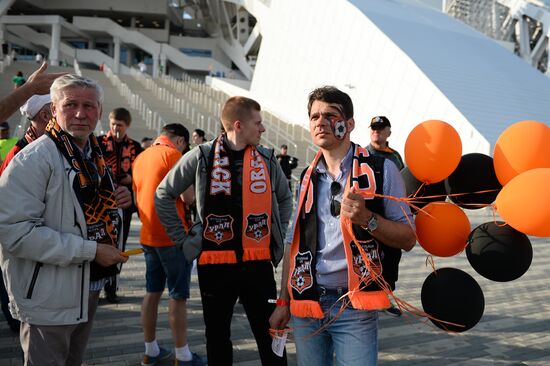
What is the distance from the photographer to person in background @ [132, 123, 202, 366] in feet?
10.3

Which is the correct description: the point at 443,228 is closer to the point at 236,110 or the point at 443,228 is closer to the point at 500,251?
the point at 500,251

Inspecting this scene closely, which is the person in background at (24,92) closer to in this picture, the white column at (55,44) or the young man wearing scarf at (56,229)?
the young man wearing scarf at (56,229)

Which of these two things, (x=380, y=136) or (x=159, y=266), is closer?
(x=159, y=266)

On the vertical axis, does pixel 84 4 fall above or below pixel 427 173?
above

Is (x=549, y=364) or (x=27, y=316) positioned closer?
(x=27, y=316)

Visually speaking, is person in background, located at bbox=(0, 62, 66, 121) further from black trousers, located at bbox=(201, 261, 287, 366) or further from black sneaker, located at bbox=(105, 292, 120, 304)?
black sneaker, located at bbox=(105, 292, 120, 304)

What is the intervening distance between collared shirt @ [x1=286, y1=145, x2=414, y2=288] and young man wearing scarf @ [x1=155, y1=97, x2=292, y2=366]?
0.67 m

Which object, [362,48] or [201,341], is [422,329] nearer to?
[201,341]

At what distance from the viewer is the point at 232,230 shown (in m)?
2.63

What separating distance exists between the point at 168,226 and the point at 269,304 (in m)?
0.82

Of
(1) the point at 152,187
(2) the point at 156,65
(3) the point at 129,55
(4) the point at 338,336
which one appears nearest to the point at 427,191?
(4) the point at 338,336

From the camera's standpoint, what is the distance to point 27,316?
194cm

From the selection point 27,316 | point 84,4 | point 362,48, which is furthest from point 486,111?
point 84,4

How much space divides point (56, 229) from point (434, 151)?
1.80 m
